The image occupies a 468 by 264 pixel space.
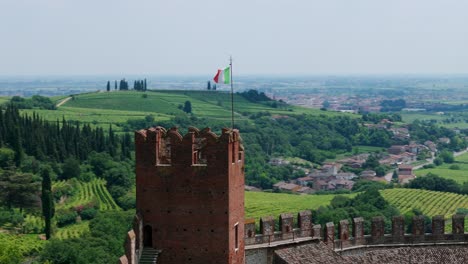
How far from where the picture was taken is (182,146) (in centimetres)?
2722

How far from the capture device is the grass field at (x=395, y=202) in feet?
326

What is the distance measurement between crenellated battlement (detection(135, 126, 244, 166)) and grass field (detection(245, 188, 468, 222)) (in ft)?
221

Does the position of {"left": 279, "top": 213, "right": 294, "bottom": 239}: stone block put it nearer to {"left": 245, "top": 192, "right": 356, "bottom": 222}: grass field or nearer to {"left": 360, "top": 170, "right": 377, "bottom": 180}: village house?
{"left": 245, "top": 192, "right": 356, "bottom": 222}: grass field

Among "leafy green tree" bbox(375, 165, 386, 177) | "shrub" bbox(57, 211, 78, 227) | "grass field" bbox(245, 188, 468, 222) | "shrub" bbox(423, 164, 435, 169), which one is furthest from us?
"shrub" bbox(423, 164, 435, 169)

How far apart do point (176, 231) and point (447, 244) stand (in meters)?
15.4

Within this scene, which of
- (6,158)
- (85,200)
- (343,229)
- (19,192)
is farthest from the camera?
(6,158)

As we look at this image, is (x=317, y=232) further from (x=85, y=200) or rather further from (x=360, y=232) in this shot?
(x=85, y=200)

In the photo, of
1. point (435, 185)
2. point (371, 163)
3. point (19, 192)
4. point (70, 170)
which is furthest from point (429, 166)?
point (19, 192)

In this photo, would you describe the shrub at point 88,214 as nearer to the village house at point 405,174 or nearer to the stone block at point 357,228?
the stone block at point 357,228

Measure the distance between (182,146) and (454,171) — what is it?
14448 centimetres

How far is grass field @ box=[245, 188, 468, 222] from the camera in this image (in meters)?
99.4

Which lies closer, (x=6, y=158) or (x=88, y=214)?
(x=88, y=214)

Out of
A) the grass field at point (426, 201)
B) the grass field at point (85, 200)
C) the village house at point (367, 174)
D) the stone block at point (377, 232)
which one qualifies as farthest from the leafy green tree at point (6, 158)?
the village house at point (367, 174)

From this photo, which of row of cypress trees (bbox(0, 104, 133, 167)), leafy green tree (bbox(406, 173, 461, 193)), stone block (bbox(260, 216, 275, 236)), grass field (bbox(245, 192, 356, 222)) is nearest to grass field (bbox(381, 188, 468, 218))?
leafy green tree (bbox(406, 173, 461, 193))
